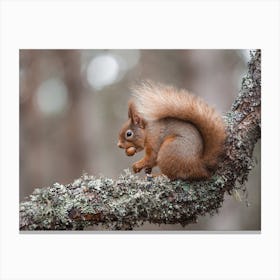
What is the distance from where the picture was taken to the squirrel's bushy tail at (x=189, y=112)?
3336mm

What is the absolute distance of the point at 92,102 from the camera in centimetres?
532

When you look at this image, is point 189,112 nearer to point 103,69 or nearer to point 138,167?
point 138,167

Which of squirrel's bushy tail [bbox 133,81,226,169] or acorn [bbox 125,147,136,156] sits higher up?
squirrel's bushy tail [bbox 133,81,226,169]

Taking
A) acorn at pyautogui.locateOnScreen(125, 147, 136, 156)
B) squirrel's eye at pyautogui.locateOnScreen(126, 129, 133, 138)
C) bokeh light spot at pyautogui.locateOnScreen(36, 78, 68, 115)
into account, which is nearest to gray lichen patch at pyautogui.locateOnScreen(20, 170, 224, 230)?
acorn at pyautogui.locateOnScreen(125, 147, 136, 156)

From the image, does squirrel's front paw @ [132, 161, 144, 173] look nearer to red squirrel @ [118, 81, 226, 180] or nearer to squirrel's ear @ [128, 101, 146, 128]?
red squirrel @ [118, 81, 226, 180]

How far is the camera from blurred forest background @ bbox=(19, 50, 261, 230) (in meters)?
3.76

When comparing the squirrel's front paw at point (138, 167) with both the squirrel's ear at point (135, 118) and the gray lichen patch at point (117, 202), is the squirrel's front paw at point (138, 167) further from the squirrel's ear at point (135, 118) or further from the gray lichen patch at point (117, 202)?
the squirrel's ear at point (135, 118)

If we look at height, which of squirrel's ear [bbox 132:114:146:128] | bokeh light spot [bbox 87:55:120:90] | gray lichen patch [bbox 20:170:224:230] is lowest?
gray lichen patch [bbox 20:170:224:230]

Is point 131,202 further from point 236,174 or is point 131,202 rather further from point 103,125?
point 103,125

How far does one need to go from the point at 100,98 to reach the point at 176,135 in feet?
5.32

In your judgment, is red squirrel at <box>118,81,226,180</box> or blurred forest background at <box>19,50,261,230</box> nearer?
red squirrel at <box>118,81,226,180</box>

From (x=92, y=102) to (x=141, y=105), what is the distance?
6.21 ft
